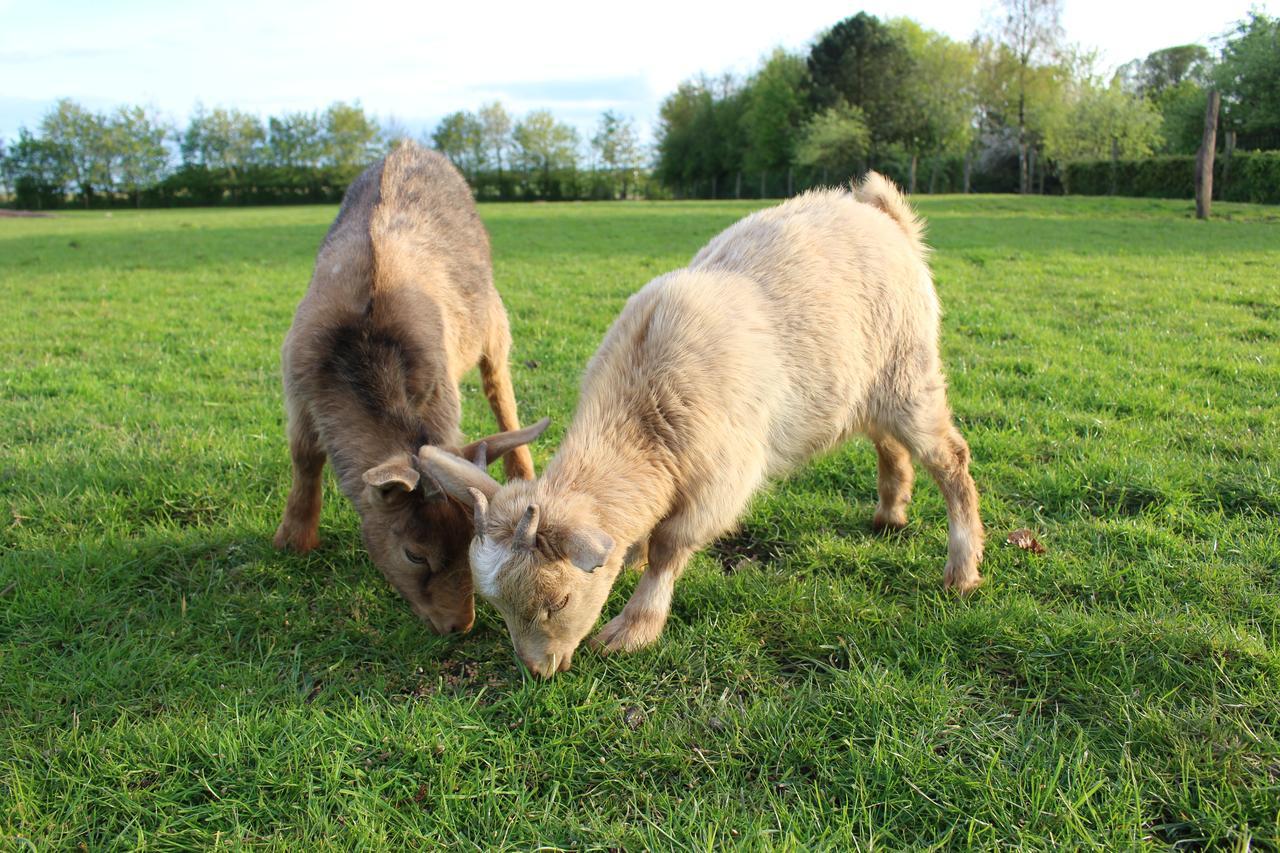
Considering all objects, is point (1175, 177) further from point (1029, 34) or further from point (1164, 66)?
point (1164, 66)

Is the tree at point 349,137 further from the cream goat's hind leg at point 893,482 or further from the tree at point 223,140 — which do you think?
the cream goat's hind leg at point 893,482

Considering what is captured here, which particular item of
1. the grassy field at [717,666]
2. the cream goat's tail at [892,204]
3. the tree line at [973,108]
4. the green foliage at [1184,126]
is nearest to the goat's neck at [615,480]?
the grassy field at [717,666]

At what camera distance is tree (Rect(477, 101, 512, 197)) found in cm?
7712

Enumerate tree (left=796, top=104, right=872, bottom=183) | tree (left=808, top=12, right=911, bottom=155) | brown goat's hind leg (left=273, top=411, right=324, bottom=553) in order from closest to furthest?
brown goat's hind leg (left=273, top=411, right=324, bottom=553)
tree (left=796, top=104, right=872, bottom=183)
tree (left=808, top=12, right=911, bottom=155)

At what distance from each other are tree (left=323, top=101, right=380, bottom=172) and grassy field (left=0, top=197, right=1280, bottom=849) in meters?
79.8

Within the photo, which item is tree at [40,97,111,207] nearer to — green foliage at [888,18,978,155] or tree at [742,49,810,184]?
tree at [742,49,810,184]

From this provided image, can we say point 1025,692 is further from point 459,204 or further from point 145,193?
point 145,193

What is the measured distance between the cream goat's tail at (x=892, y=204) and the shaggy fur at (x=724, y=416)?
0.01 meters

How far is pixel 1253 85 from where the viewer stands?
40.3 m

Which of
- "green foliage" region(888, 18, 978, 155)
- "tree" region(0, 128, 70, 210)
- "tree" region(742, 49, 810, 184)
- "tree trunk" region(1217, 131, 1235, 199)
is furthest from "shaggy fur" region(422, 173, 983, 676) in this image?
"tree" region(0, 128, 70, 210)

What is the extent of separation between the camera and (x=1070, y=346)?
838 centimetres

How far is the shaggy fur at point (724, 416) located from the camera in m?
3.32

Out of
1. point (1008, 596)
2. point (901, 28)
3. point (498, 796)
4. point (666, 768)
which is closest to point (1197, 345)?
point (1008, 596)

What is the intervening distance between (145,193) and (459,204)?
3030 inches
